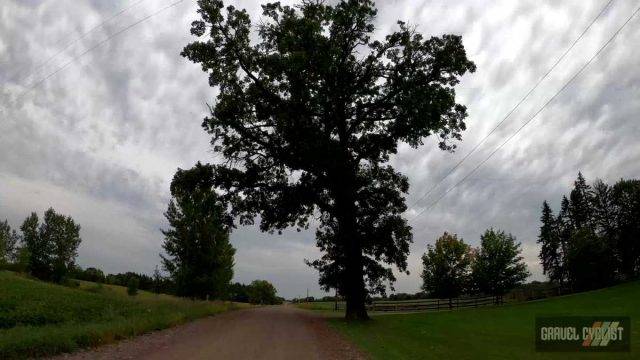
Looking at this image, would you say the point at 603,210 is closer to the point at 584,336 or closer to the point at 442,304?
the point at 442,304

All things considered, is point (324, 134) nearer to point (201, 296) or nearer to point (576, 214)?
point (201, 296)

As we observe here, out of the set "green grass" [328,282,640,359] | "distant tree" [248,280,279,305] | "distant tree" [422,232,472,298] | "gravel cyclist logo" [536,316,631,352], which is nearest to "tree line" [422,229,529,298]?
"distant tree" [422,232,472,298]

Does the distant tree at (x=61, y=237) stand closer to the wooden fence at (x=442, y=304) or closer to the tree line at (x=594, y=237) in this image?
the wooden fence at (x=442, y=304)

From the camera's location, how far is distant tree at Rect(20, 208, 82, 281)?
71.8 m

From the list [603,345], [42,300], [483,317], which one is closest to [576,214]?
[483,317]

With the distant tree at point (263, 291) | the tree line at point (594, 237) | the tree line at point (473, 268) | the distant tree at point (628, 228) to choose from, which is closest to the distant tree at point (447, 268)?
the tree line at point (473, 268)

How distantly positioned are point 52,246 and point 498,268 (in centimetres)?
7061

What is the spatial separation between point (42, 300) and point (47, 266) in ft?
169

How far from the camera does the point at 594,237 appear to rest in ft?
201

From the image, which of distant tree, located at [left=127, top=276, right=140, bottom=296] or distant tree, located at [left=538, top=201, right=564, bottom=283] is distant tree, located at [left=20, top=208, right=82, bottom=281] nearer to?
distant tree, located at [left=127, top=276, right=140, bottom=296]

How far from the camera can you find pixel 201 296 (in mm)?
39969

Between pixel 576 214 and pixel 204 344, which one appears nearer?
pixel 204 344

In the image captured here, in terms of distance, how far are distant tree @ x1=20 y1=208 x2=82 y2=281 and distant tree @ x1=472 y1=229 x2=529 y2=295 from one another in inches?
2510

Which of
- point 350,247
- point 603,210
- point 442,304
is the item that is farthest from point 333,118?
point 603,210
